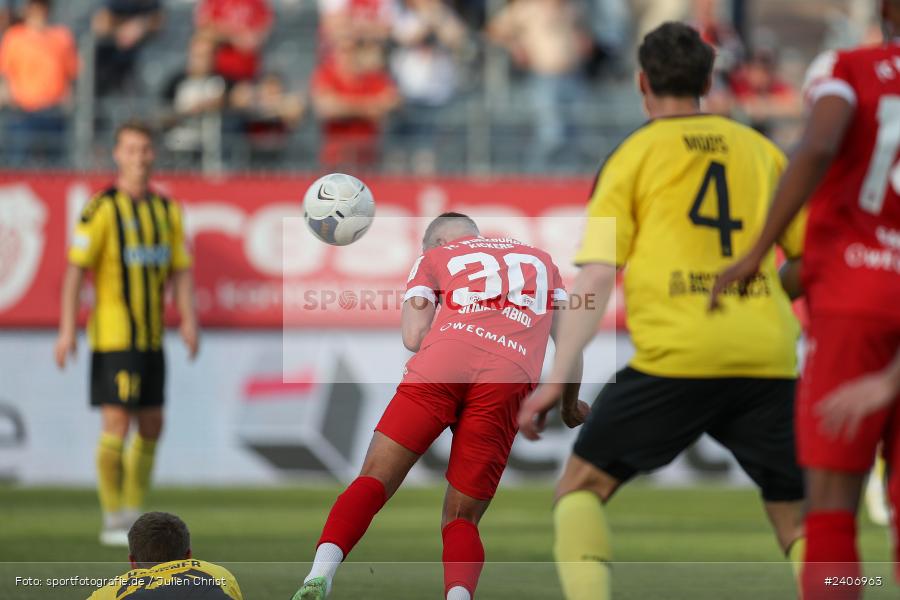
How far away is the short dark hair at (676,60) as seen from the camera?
502 centimetres

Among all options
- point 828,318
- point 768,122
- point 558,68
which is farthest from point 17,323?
point 828,318

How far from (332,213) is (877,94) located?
119 inches

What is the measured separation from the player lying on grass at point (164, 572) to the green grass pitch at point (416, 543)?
1.87 metres

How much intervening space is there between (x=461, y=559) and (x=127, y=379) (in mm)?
4834

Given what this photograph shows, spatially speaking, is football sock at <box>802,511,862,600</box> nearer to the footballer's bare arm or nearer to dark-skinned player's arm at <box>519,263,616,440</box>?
dark-skinned player's arm at <box>519,263,616,440</box>

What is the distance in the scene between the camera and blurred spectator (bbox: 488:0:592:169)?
16.1 m

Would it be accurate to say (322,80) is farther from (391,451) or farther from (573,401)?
(573,401)

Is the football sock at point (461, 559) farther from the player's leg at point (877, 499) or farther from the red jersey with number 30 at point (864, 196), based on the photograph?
the player's leg at point (877, 499)

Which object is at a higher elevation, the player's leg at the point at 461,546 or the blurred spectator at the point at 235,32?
the blurred spectator at the point at 235,32

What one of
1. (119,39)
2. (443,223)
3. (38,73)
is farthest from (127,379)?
(119,39)

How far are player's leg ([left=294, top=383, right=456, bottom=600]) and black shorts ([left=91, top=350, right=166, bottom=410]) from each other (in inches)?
176

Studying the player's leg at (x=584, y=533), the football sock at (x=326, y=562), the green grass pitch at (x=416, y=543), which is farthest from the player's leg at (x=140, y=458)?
the player's leg at (x=584, y=533)

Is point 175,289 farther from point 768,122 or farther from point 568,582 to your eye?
point 768,122

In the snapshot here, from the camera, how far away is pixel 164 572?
15.5 ft
